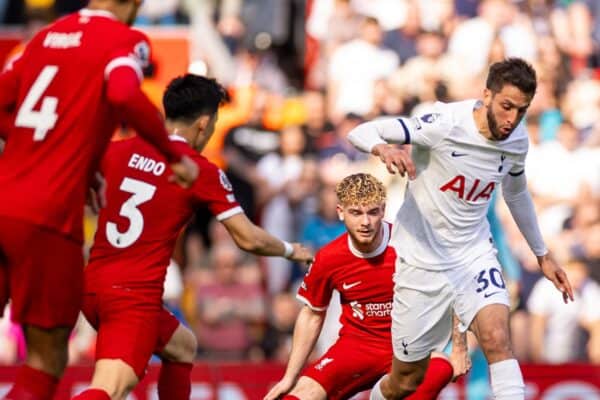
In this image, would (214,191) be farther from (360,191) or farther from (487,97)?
(487,97)

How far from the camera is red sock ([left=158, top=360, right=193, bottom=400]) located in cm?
856

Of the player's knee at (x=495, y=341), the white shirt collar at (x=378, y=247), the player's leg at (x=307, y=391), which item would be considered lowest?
the player's leg at (x=307, y=391)

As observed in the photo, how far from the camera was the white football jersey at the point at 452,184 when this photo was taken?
863 centimetres

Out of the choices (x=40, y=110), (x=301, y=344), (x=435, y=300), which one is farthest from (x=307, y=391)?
(x=40, y=110)

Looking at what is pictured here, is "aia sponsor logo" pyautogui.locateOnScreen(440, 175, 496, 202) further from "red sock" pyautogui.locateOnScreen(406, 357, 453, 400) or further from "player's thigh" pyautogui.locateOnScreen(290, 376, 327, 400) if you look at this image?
"player's thigh" pyautogui.locateOnScreen(290, 376, 327, 400)

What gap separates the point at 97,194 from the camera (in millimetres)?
7914

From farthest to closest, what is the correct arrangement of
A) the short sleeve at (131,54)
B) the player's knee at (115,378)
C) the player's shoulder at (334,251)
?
1. the player's shoulder at (334,251)
2. the player's knee at (115,378)
3. the short sleeve at (131,54)

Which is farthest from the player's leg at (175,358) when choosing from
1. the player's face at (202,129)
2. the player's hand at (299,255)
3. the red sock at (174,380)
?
the player's face at (202,129)

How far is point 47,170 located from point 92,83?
0.46m

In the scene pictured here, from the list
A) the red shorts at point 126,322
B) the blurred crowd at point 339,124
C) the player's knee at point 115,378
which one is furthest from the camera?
the blurred crowd at point 339,124

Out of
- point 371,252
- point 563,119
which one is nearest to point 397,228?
point 371,252

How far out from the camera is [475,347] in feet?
40.9

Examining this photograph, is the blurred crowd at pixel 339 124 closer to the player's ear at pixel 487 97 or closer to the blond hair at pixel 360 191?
the blond hair at pixel 360 191

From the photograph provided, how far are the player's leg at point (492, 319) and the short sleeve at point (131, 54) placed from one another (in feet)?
8.78
